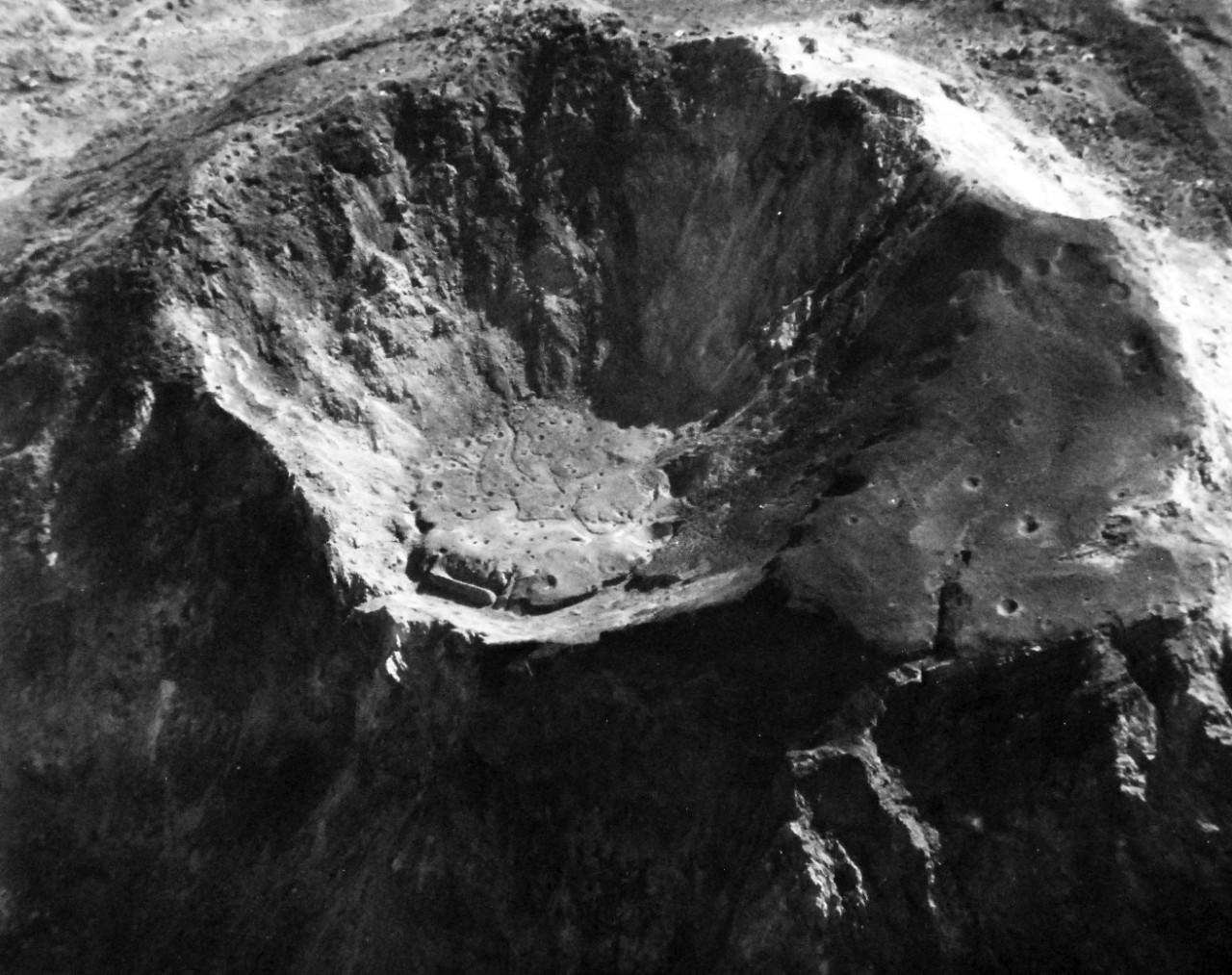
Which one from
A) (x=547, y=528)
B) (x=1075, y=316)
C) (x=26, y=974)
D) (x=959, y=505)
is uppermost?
(x=1075, y=316)

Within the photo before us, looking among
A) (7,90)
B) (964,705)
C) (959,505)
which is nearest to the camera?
(964,705)

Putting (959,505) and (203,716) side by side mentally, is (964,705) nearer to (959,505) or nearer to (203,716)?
(959,505)

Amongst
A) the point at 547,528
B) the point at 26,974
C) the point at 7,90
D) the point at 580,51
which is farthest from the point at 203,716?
the point at 7,90

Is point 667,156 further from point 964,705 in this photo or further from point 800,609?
point 964,705

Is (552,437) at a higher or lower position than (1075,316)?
lower

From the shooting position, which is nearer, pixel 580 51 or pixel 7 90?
pixel 580 51

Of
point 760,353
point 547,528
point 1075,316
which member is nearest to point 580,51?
point 760,353

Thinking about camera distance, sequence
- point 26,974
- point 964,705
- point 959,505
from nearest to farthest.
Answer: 1. point 964,705
2. point 959,505
3. point 26,974
